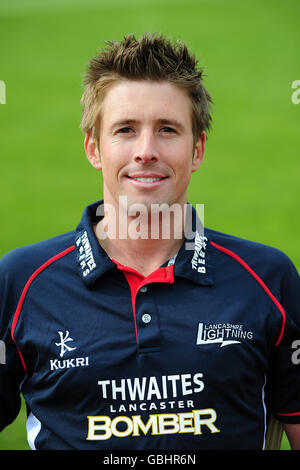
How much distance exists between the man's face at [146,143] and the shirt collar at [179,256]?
146 mm

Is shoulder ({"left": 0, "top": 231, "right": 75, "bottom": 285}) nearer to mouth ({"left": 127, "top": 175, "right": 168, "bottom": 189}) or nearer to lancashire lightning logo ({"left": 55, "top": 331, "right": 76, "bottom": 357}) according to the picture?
lancashire lightning logo ({"left": 55, "top": 331, "right": 76, "bottom": 357})

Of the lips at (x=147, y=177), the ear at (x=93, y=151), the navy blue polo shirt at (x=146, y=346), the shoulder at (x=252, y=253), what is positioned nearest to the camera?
the navy blue polo shirt at (x=146, y=346)

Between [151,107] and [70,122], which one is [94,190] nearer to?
[70,122]

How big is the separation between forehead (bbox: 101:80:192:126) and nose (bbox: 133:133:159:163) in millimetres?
74

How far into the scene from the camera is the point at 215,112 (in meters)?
14.9

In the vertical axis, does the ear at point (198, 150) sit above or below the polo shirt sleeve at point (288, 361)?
above

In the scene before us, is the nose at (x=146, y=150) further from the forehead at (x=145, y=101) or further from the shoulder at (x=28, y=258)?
the shoulder at (x=28, y=258)

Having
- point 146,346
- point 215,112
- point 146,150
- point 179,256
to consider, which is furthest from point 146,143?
point 215,112

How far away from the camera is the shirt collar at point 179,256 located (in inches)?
102

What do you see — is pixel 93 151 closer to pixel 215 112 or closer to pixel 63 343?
pixel 63 343

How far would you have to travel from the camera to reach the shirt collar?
258 centimetres

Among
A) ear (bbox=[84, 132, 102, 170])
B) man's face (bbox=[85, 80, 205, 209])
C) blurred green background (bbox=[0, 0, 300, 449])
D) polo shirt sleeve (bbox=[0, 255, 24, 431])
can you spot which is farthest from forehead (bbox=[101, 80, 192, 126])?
blurred green background (bbox=[0, 0, 300, 449])

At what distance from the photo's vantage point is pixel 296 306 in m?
2.65

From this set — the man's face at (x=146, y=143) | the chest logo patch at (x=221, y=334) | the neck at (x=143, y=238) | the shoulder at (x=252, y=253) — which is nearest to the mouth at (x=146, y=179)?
the man's face at (x=146, y=143)
